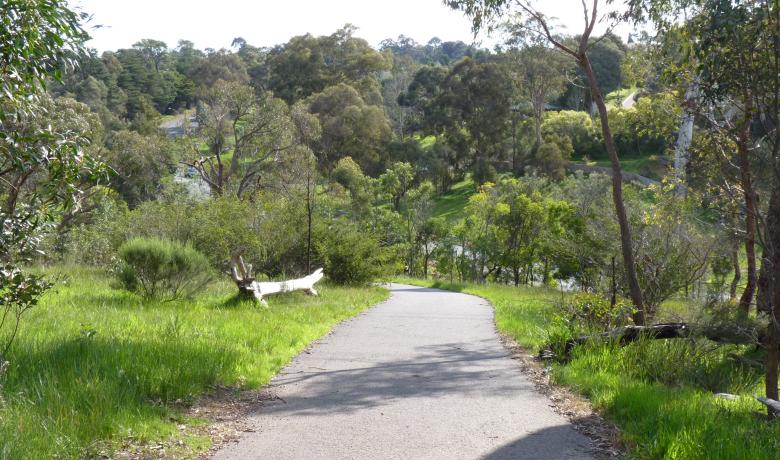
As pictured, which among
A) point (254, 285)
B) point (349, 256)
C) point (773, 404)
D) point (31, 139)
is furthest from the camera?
point (349, 256)

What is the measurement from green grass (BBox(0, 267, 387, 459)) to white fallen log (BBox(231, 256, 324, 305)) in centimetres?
61

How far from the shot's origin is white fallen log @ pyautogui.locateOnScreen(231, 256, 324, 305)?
1477cm

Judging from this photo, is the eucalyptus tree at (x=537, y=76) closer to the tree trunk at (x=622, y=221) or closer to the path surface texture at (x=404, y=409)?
the tree trunk at (x=622, y=221)

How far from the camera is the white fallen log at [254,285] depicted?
48.4 ft

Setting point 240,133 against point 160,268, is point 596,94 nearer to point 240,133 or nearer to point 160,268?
point 160,268

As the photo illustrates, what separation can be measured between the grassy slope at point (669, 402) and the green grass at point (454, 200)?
150 feet

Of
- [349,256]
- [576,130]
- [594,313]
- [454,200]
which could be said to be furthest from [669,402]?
[576,130]

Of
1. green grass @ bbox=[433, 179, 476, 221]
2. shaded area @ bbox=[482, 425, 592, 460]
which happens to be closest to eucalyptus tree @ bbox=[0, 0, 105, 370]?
shaded area @ bbox=[482, 425, 592, 460]

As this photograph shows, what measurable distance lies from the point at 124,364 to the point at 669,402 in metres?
5.34

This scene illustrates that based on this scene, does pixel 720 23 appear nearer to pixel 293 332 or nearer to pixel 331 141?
pixel 293 332

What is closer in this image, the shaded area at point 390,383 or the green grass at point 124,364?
the green grass at point 124,364

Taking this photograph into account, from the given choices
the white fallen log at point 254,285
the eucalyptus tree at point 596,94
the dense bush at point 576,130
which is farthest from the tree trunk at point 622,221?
the dense bush at point 576,130

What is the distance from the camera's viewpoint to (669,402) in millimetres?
6781

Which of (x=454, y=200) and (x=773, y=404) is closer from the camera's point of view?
(x=773, y=404)
